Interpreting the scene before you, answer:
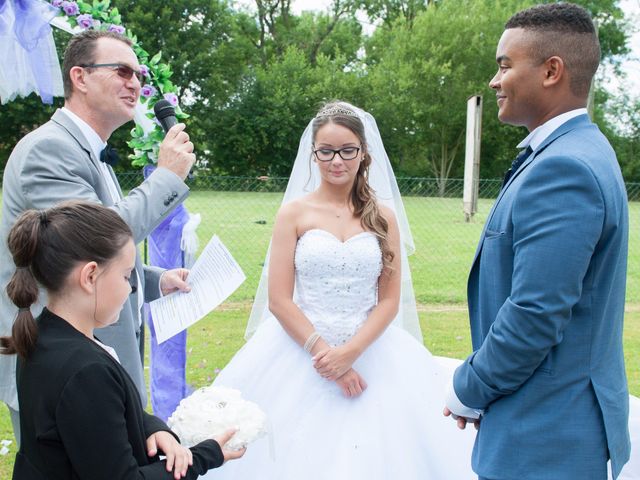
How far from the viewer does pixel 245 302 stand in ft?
30.0

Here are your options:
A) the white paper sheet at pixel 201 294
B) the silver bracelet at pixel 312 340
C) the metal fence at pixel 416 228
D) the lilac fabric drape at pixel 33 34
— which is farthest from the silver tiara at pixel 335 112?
the metal fence at pixel 416 228

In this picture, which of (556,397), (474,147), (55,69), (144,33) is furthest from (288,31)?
(556,397)

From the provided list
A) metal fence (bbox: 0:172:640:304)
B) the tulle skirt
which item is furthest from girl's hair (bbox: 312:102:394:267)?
metal fence (bbox: 0:172:640:304)

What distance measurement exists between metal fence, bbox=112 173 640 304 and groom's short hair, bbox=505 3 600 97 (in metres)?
7.58

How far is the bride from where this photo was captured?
116 inches

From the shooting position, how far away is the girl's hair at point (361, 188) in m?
3.30

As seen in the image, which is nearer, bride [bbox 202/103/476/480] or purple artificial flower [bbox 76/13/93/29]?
bride [bbox 202/103/476/480]

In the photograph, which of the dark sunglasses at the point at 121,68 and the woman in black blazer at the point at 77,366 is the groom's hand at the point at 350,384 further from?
the dark sunglasses at the point at 121,68

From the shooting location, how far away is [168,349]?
4.67 m

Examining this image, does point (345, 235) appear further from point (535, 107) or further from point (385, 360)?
point (535, 107)

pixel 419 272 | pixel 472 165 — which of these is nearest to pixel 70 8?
pixel 419 272

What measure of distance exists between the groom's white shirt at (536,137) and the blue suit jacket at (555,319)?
30 millimetres

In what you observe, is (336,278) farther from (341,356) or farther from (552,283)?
(552,283)

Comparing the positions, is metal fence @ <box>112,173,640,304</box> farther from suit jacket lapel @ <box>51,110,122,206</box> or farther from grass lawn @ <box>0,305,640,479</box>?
suit jacket lapel @ <box>51,110,122,206</box>
